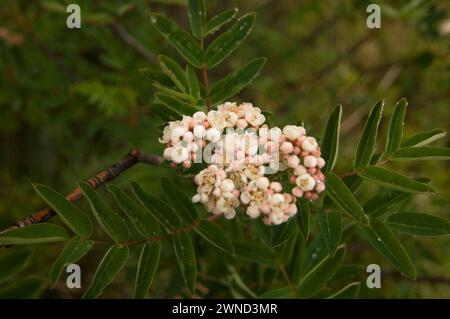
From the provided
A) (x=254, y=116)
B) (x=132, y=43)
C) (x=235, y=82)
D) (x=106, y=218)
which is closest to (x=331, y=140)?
(x=254, y=116)

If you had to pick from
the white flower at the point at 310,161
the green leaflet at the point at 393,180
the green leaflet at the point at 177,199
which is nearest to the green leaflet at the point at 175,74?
the green leaflet at the point at 177,199

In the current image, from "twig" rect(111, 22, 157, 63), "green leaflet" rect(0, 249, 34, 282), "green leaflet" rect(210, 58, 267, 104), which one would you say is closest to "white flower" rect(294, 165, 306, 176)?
"green leaflet" rect(210, 58, 267, 104)

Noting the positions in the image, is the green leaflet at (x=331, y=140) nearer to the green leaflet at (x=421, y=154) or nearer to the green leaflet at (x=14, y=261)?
the green leaflet at (x=421, y=154)

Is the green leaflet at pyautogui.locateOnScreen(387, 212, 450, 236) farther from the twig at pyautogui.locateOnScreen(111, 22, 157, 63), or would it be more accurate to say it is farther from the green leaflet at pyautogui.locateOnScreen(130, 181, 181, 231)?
the twig at pyautogui.locateOnScreen(111, 22, 157, 63)

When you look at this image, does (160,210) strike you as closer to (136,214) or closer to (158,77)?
(136,214)
